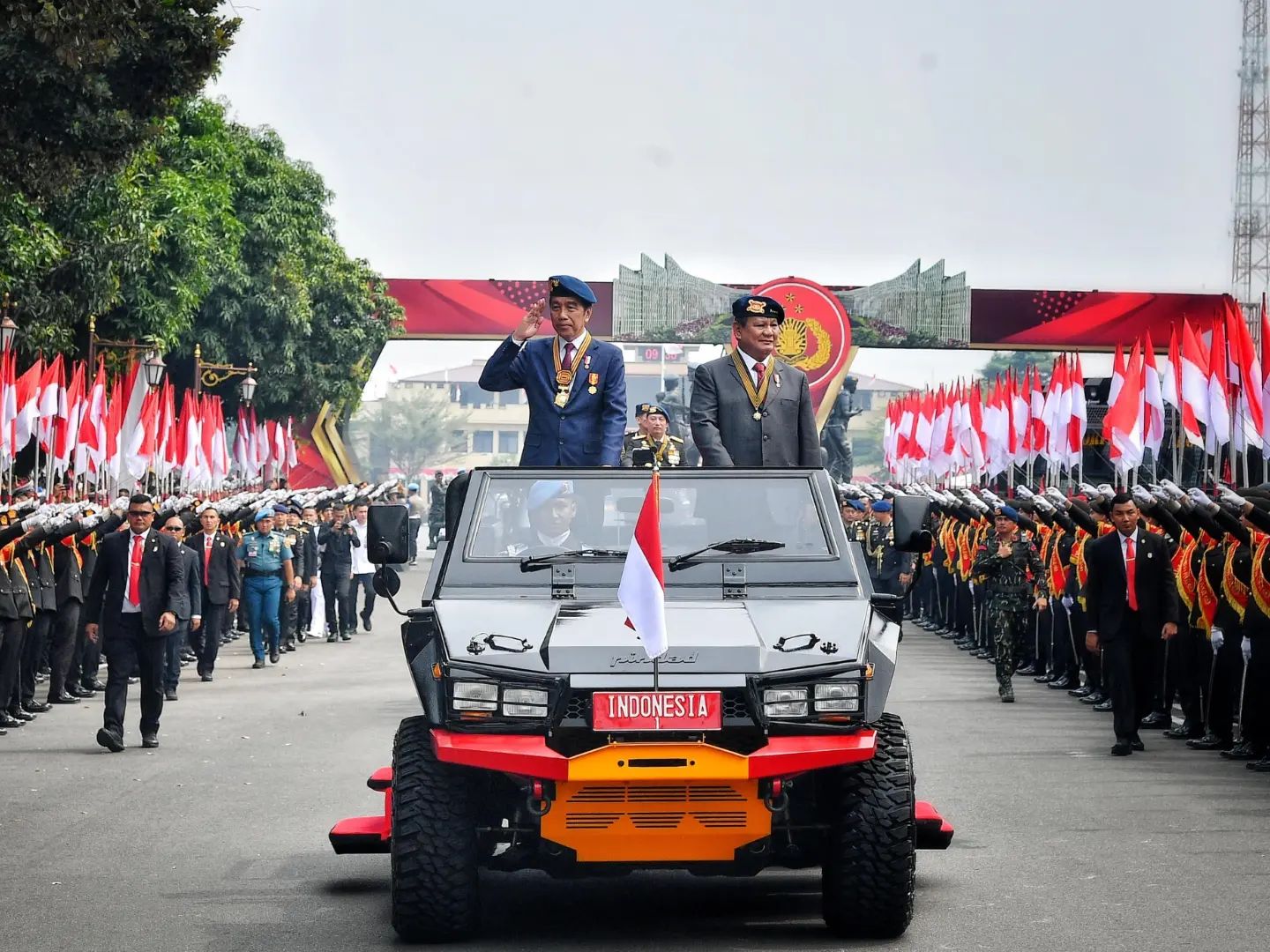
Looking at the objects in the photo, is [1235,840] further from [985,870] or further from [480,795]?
[480,795]

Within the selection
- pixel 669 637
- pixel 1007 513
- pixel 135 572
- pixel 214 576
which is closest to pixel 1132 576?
pixel 1007 513

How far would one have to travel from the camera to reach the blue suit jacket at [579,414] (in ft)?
36.2

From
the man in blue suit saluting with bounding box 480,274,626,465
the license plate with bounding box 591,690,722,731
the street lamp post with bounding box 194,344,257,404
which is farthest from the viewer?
the street lamp post with bounding box 194,344,257,404

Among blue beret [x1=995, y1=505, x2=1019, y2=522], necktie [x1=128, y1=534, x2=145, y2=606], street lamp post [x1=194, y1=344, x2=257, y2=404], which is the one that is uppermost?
street lamp post [x1=194, y1=344, x2=257, y2=404]

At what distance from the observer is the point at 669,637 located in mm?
8789

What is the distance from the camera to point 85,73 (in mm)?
20547

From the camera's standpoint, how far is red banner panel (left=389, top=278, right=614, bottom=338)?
71.8 meters

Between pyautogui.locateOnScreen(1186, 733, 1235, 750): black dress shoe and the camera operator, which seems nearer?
pyautogui.locateOnScreen(1186, 733, 1235, 750): black dress shoe

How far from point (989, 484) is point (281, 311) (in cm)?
1874

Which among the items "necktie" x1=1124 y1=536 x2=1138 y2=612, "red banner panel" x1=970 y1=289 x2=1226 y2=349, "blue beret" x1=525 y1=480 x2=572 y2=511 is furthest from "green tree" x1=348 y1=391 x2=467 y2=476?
"blue beret" x1=525 y1=480 x2=572 y2=511

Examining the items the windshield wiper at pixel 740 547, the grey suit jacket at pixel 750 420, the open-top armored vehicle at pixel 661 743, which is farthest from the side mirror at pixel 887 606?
the grey suit jacket at pixel 750 420

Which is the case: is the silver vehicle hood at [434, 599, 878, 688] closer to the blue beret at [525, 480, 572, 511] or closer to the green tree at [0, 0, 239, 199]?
the blue beret at [525, 480, 572, 511]

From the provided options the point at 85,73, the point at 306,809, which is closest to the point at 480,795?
the point at 306,809

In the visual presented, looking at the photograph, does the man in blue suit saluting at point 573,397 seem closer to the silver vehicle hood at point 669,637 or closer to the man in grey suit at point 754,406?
the man in grey suit at point 754,406
